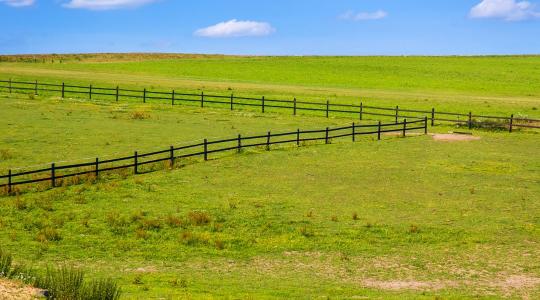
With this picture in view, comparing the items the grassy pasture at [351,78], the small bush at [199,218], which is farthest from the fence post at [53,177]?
the grassy pasture at [351,78]

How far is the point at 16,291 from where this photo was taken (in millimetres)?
14805

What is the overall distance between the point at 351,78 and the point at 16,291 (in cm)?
8571

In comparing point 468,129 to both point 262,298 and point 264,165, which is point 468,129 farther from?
point 262,298

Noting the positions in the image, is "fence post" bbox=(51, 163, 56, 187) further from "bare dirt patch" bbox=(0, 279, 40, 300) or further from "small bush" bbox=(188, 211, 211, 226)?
"bare dirt patch" bbox=(0, 279, 40, 300)

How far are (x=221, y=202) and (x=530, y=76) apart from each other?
7761cm

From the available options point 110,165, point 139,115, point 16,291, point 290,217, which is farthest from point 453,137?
point 16,291

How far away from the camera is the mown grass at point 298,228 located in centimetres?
1972

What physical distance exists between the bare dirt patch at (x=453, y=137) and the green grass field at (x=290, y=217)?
0.62 metres

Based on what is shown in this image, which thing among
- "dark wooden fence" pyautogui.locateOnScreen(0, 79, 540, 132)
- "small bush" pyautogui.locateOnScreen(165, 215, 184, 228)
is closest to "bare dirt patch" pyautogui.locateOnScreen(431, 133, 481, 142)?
"dark wooden fence" pyautogui.locateOnScreen(0, 79, 540, 132)

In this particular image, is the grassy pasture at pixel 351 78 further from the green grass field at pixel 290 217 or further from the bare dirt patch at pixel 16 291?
the bare dirt patch at pixel 16 291

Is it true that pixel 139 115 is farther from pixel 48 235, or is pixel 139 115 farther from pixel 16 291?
pixel 16 291

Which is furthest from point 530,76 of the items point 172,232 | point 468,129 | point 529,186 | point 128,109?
point 172,232

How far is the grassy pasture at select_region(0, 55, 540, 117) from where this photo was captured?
71812 millimetres

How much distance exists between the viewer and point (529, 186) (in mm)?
31875
